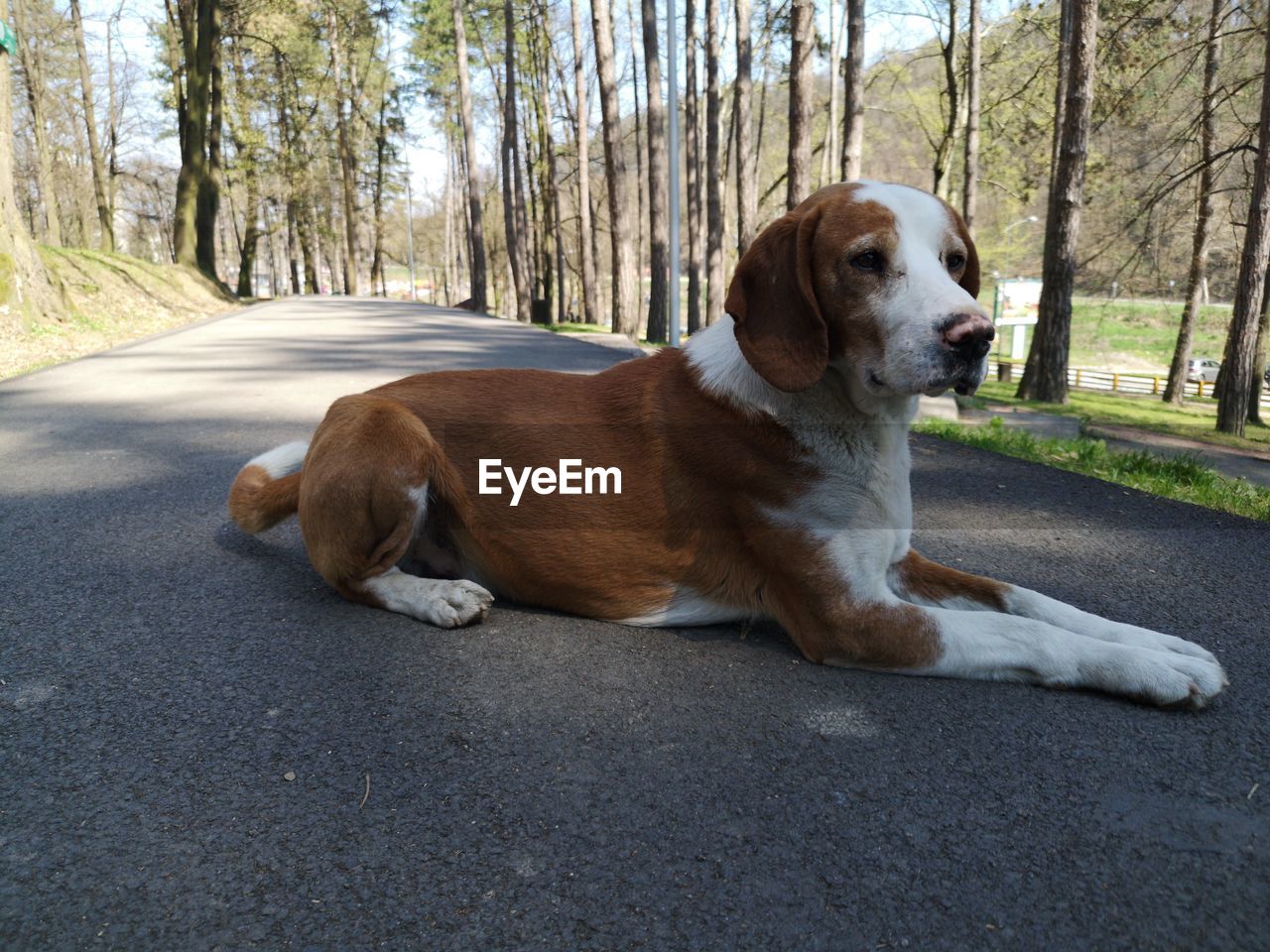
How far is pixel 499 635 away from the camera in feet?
10.8

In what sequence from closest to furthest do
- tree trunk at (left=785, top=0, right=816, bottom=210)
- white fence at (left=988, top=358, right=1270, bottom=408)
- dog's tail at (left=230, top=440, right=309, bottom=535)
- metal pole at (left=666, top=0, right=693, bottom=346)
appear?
dog's tail at (left=230, top=440, right=309, bottom=535)
tree trunk at (left=785, top=0, right=816, bottom=210)
metal pole at (left=666, top=0, right=693, bottom=346)
white fence at (left=988, top=358, right=1270, bottom=408)

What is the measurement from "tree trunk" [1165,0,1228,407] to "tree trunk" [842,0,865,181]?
5.61m

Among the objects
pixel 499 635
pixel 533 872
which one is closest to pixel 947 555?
pixel 499 635

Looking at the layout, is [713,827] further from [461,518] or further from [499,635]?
[461,518]

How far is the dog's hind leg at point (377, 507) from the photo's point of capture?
10.8 ft

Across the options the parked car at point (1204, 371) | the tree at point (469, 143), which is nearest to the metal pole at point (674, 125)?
the tree at point (469, 143)

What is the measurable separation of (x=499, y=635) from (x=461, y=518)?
0.48m

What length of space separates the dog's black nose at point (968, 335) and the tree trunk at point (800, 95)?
11684 mm

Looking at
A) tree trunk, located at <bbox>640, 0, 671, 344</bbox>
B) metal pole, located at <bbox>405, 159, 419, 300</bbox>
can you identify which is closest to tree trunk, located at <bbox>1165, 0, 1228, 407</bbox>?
tree trunk, located at <bbox>640, 0, 671, 344</bbox>

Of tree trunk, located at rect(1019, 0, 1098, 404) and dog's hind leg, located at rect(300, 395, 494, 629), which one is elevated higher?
tree trunk, located at rect(1019, 0, 1098, 404)

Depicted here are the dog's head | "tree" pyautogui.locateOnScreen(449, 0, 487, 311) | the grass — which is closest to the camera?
the dog's head

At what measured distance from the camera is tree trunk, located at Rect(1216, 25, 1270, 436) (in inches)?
548

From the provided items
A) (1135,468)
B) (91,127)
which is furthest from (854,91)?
(91,127)

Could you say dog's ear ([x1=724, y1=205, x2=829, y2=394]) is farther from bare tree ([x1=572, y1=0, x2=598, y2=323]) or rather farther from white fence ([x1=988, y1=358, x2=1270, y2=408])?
white fence ([x1=988, y1=358, x2=1270, y2=408])
